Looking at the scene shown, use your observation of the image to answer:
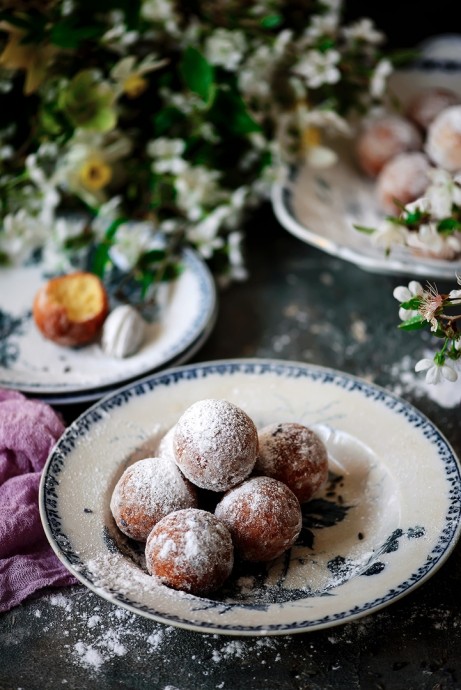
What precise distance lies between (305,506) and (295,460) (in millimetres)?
77

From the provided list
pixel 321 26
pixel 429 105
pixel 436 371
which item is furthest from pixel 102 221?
pixel 436 371

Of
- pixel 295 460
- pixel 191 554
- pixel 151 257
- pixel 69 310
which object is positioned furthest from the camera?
pixel 151 257

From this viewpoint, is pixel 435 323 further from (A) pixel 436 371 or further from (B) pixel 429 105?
(B) pixel 429 105

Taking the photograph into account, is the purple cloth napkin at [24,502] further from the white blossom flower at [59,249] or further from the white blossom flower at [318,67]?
the white blossom flower at [318,67]

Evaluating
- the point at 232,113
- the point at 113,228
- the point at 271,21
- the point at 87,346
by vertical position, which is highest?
the point at 271,21

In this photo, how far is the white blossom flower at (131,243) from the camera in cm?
135

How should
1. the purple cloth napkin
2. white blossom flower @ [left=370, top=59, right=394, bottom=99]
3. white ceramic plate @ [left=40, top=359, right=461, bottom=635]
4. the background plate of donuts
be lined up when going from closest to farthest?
white ceramic plate @ [left=40, top=359, right=461, bottom=635], the purple cloth napkin, the background plate of donuts, white blossom flower @ [left=370, top=59, right=394, bottom=99]

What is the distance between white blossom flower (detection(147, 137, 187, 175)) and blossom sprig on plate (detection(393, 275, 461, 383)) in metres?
0.68

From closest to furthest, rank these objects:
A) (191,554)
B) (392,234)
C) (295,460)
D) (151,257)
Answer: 1. (191,554)
2. (295,460)
3. (392,234)
4. (151,257)

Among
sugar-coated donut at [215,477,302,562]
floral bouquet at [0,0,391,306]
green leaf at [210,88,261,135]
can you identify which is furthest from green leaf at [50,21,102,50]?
sugar-coated donut at [215,477,302,562]

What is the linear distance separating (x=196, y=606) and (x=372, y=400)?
1.26 ft

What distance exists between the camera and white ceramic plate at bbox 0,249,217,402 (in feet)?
3.69

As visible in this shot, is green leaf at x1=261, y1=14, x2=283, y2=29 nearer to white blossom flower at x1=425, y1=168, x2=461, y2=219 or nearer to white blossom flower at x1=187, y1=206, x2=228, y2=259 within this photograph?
white blossom flower at x1=187, y1=206, x2=228, y2=259

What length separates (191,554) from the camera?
75 centimetres
